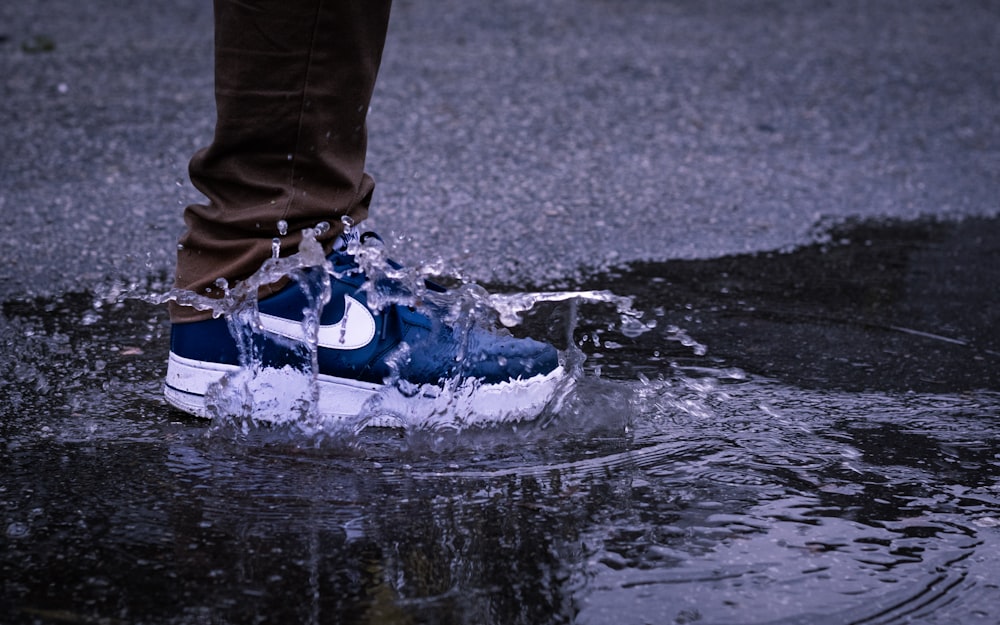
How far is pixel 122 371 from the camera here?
7.59ft

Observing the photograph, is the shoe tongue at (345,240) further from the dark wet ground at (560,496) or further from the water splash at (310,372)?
the dark wet ground at (560,496)

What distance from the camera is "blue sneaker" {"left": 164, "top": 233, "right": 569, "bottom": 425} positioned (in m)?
1.97

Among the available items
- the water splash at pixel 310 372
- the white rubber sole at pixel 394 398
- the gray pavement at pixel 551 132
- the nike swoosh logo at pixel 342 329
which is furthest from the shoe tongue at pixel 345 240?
the gray pavement at pixel 551 132

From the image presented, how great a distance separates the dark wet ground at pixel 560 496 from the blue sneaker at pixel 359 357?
0.20ft

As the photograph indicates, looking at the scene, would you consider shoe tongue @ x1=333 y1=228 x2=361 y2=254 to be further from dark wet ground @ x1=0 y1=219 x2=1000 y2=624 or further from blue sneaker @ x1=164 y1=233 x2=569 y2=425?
dark wet ground @ x1=0 y1=219 x2=1000 y2=624

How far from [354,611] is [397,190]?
9.05 ft

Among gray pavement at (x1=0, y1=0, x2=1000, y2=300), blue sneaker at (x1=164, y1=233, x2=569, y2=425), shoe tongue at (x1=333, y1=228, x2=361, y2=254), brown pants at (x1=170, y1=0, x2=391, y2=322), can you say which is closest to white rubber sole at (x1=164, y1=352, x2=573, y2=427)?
blue sneaker at (x1=164, y1=233, x2=569, y2=425)

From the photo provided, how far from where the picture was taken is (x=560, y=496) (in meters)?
1.73

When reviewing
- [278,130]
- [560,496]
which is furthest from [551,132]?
[560,496]

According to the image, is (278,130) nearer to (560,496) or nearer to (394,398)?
(394,398)

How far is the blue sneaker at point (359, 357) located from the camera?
1.97 metres

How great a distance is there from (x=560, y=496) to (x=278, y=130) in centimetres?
77

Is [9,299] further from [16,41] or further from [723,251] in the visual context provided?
[16,41]

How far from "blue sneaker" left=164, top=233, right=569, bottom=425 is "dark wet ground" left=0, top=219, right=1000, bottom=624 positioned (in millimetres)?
61
